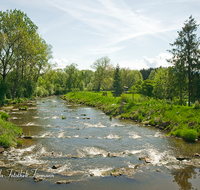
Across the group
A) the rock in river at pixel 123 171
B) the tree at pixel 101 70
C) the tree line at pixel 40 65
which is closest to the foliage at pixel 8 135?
the rock in river at pixel 123 171

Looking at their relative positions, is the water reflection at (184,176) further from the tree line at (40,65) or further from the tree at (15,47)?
the tree at (15,47)

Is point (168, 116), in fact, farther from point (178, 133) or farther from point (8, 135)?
point (8, 135)

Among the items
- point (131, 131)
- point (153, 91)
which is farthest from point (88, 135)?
point (153, 91)

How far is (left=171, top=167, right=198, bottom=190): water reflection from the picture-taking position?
27.7 feet

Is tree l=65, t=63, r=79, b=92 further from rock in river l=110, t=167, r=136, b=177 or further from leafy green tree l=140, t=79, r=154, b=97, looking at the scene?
rock in river l=110, t=167, r=136, b=177

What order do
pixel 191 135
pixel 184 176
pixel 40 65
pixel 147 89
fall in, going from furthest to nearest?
pixel 40 65 → pixel 147 89 → pixel 191 135 → pixel 184 176

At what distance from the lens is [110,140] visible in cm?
1562

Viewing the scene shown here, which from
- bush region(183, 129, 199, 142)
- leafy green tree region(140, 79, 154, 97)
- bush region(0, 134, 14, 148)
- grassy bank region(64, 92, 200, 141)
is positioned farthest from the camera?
leafy green tree region(140, 79, 154, 97)

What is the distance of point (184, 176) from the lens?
9320mm

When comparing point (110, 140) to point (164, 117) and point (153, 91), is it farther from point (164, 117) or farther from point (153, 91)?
point (153, 91)

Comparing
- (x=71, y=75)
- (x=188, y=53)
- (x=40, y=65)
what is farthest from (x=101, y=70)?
(x=188, y=53)

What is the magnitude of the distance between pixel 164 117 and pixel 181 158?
10334 millimetres

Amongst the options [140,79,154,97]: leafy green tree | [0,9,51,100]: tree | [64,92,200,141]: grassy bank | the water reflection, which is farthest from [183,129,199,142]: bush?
[0,9,51,100]: tree

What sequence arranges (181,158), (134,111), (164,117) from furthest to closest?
(134,111) → (164,117) → (181,158)
